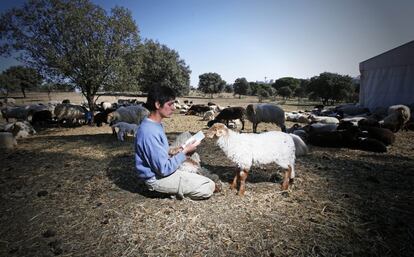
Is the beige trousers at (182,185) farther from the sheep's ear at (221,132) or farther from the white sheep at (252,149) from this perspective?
the sheep's ear at (221,132)

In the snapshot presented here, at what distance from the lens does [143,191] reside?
16.8 feet

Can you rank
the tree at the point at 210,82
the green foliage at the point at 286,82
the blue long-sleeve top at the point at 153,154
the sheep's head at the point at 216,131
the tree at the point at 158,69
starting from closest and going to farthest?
the blue long-sleeve top at the point at 153,154 → the sheep's head at the point at 216,131 → the tree at the point at 158,69 → the tree at the point at 210,82 → the green foliage at the point at 286,82

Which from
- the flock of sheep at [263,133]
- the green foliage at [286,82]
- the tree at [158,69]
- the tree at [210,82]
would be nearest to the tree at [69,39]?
the flock of sheep at [263,133]

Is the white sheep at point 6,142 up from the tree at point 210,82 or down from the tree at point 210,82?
down

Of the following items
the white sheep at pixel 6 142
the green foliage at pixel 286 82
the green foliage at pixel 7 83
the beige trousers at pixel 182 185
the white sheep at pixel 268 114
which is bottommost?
the white sheep at pixel 6 142

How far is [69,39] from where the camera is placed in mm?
15102

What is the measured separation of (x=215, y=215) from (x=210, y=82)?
8100 centimetres

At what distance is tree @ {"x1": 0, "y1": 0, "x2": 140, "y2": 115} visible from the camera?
584 inches

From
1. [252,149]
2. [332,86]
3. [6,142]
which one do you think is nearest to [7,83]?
[6,142]

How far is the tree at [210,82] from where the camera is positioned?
8319 centimetres

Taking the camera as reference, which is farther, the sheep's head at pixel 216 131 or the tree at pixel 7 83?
the tree at pixel 7 83

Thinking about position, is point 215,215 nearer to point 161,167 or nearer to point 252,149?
point 161,167

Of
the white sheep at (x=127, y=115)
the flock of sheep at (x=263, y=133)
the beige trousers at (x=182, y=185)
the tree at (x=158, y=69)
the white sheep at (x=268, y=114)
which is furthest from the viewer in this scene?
the tree at (x=158, y=69)

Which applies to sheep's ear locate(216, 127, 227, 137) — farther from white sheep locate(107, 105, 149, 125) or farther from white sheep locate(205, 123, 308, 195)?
white sheep locate(107, 105, 149, 125)
